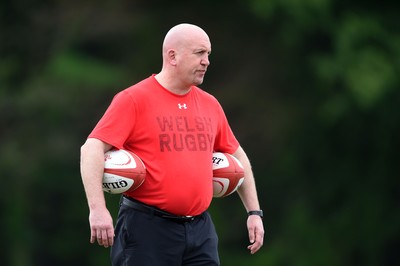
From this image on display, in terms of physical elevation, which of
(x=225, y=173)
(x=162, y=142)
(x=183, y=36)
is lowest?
(x=225, y=173)

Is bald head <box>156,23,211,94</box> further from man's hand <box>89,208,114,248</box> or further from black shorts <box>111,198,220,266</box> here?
man's hand <box>89,208,114,248</box>

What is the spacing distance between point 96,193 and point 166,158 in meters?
0.48

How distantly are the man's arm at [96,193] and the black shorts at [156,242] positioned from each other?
0.21 m

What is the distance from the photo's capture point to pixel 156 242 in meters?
6.67

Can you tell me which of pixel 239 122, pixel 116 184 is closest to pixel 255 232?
pixel 116 184

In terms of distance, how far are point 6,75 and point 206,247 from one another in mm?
13732

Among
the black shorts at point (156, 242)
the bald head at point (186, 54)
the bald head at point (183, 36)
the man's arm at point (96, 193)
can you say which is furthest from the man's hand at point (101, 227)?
the bald head at point (183, 36)

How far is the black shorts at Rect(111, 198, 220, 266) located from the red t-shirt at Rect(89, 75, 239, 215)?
0.09 m

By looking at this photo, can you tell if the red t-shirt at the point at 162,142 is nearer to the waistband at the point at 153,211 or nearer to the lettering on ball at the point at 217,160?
the waistband at the point at 153,211

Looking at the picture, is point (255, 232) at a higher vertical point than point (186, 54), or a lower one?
lower

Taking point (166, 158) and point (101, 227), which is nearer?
point (101, 227)

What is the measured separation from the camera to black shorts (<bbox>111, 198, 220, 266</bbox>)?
666 cm

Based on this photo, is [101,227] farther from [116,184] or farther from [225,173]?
[225,173]

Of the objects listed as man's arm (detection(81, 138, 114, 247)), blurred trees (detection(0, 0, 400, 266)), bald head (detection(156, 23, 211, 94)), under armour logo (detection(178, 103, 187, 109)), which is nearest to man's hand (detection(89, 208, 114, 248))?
man's arm (detection(81, 138, 114, 247))
